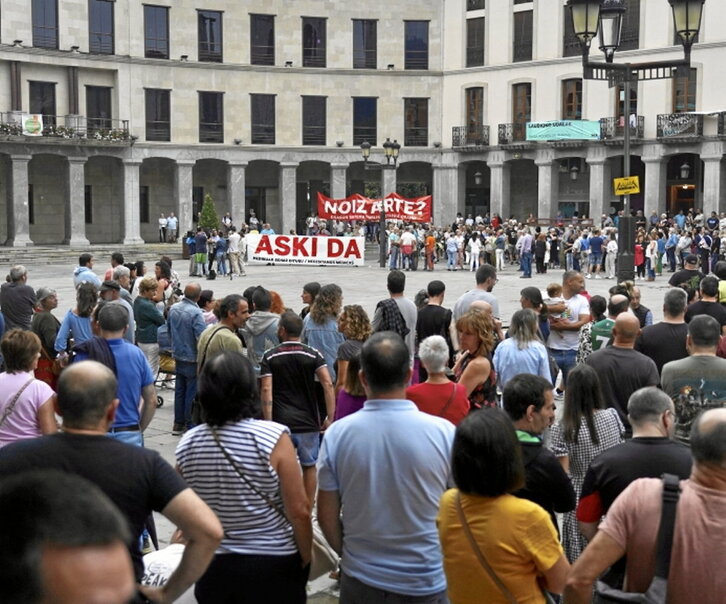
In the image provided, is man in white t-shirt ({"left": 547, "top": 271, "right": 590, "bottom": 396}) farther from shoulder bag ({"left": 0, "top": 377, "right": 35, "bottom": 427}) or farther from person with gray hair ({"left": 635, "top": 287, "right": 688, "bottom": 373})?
shoulder bag ({"left": 0, "top": 377, "right": 35, "bottom": 427})

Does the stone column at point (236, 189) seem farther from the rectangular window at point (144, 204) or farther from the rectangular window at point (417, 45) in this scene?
the rectangular window at point (417, 45)

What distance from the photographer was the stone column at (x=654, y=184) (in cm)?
4041

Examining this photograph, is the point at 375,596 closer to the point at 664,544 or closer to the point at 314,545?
the point at 314,545

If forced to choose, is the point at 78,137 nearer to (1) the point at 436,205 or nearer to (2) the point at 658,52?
(1) the point at 436,205

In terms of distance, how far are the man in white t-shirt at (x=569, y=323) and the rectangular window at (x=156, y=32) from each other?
35.9 m

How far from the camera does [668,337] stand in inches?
294

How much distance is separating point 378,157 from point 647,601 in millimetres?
42932

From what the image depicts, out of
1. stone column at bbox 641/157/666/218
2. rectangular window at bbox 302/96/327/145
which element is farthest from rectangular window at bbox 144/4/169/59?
stone column at bbox 641/157/666/218

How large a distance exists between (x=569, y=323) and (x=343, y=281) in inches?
725

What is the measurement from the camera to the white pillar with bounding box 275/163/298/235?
45.1 m

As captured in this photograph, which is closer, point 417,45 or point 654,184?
point 654,184

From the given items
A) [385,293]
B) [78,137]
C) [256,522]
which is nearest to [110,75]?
[78,137]

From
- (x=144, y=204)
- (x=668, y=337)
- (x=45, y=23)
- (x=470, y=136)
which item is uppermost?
(x=45, y=23)

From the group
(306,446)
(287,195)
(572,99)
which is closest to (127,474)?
(306,446)
